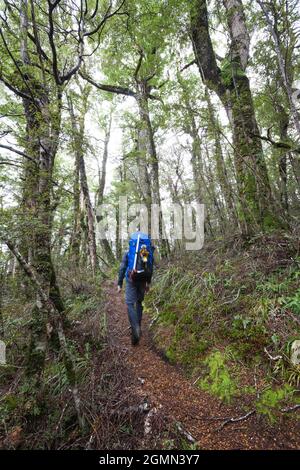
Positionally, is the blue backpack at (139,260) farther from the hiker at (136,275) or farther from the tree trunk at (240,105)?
the tree trunk at (240,105)

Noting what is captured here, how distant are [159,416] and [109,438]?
507mm

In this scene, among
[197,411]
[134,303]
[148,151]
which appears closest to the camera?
[197,411]

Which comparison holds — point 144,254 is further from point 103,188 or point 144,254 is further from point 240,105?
point 103,188

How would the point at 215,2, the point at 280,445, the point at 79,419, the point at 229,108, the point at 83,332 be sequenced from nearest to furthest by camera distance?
1. the point at 280,445
2. the point at 79,419
3. the point at 83,332
4. the point at 229,108
5. the point at 215,2

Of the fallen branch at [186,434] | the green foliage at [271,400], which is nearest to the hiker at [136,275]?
the fallen branch at [186,434]

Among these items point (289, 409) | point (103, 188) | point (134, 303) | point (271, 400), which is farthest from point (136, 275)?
point (103, 188)

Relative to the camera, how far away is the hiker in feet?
12.7

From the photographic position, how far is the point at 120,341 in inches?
159

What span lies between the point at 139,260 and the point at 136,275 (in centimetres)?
27

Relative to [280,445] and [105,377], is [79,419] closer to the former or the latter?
[105,377]

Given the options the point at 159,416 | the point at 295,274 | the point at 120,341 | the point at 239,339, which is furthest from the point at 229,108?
the point at 159,416

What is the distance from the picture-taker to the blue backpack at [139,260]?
12.8 ft

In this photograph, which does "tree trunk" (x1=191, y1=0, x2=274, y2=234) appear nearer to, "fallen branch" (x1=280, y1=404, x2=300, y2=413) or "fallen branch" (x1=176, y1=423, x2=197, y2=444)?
"fallen branch" (x1=280, y1=404, x2=300, y2=413)

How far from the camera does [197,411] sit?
92.3 inches
